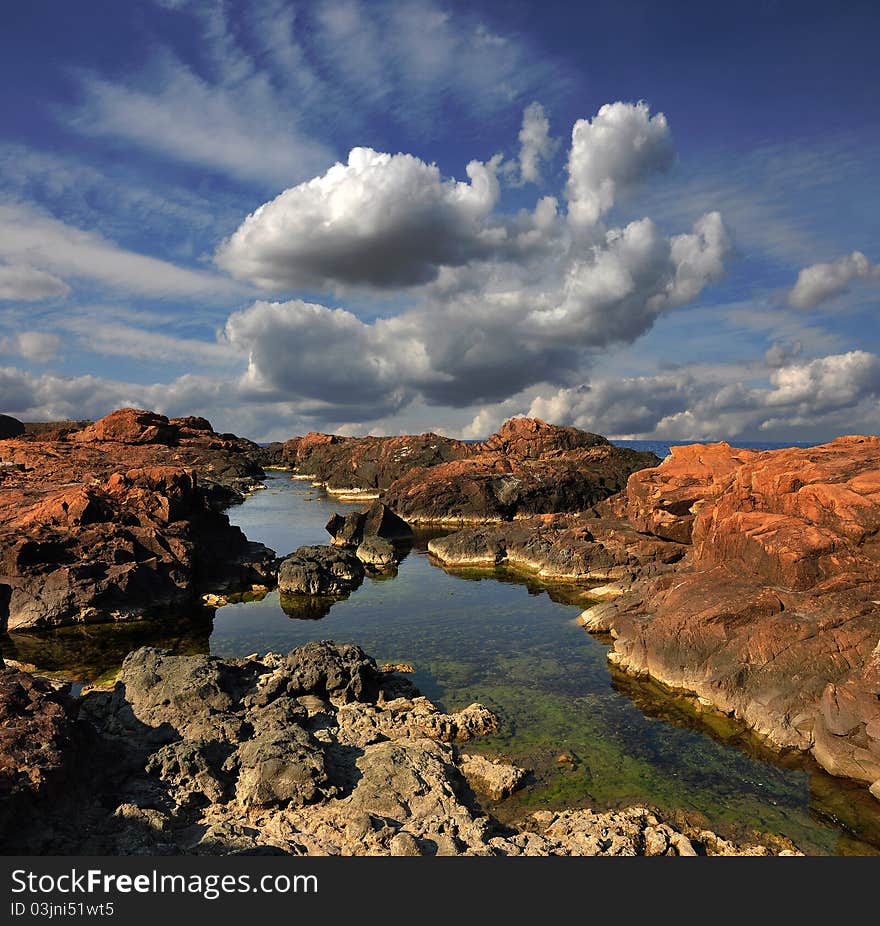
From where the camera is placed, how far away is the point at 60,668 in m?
27.5

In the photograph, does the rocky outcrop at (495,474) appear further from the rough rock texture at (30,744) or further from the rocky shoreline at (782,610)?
the rough rock texture at (30,744)

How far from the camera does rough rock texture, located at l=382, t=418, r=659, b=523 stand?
2820 inches

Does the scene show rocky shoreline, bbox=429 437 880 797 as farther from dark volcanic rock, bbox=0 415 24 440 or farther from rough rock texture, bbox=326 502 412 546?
dark volcanic rock, bbox=0 415 24 440

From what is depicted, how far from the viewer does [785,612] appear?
23.0 meters

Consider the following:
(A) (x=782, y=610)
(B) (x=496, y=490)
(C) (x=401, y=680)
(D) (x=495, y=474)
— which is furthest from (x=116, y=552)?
(D) (x=495, y=474)

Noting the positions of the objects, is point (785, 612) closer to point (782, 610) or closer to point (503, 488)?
point (782, 610)

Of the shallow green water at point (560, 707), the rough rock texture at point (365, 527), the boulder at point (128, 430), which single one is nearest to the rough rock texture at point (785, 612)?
the shallow green water at point (560, 707)

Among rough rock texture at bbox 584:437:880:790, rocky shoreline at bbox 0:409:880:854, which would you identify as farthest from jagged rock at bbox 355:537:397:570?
rough rock texture at bbox 584:437:880:790

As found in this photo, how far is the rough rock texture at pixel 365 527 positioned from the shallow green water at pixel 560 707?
13.4 m

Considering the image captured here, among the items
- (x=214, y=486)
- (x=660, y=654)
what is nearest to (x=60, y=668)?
(x=660, y=654)

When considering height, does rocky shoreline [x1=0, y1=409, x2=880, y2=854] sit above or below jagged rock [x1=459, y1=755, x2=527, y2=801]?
above

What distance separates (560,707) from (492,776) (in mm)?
6504

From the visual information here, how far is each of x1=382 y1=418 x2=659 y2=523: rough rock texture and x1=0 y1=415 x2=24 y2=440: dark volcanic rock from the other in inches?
4022

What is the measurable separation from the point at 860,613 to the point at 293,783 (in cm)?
1987
